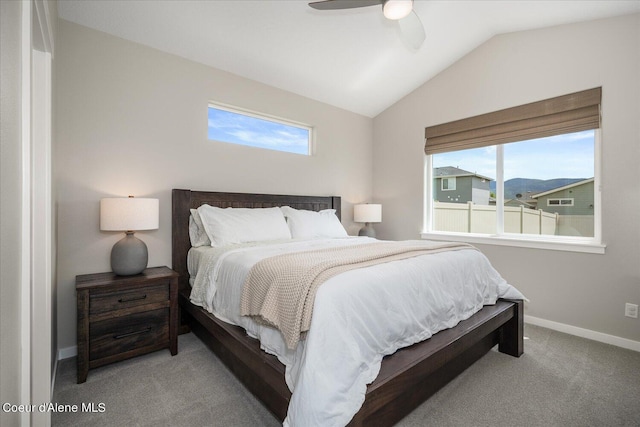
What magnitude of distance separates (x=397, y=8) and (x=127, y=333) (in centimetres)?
299

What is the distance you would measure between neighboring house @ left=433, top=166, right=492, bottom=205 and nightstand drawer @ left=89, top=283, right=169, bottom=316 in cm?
343

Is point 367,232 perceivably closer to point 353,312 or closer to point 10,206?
point 353,312

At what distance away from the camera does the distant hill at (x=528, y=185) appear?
Answer: 3061mm

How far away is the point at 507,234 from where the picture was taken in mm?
Answer: 3434

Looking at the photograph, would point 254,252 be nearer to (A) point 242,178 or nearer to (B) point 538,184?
(A) point 242,178

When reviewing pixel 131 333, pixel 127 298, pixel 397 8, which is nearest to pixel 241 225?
pixel 127 298

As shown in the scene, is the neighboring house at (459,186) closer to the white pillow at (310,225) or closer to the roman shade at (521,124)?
the roman shade at (521,124)

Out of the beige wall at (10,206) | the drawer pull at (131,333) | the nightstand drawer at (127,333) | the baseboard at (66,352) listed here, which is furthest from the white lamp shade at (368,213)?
the beige wall at (10,206)

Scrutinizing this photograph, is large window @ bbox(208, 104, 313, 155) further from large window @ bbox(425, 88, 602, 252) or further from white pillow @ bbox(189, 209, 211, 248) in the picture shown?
large window @ bbox(425, 88, 602, 252)

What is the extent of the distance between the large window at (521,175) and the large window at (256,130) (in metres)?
1.72

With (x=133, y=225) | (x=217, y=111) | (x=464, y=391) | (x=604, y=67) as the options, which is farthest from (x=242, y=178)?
(x=604, y=67)

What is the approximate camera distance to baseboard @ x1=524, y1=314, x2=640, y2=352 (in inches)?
100

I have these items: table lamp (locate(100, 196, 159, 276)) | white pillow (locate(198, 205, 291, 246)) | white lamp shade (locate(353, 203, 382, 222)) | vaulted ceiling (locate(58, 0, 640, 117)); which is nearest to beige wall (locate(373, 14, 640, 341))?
vaulted ceiling (locate(58, 0, 640, 117))

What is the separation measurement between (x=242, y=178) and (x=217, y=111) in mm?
763
